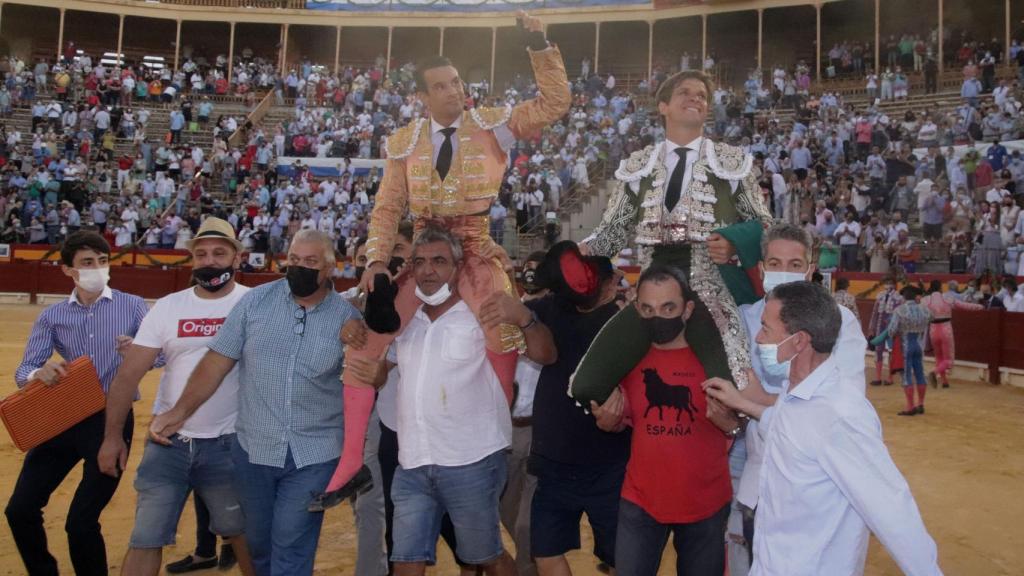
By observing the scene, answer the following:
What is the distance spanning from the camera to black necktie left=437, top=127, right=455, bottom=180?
11.6ft

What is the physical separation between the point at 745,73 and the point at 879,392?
18062 millimetres

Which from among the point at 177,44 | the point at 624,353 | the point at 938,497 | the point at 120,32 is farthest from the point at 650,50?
the point at 624,353

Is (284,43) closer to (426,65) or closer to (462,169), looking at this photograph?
(426,65)

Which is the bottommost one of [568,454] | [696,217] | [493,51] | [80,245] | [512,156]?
[568,454]

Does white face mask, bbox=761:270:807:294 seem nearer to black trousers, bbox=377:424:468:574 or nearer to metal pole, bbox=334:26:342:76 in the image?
black trousers, bbox=377:424:468:574

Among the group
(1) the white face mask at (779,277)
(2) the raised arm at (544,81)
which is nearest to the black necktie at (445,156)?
(2) the raised arm at (544,81)

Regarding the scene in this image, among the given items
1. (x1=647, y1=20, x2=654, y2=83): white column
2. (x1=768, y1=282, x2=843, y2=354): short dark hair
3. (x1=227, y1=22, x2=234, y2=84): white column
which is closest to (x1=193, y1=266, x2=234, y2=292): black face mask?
(x1=768, y1=282, x2=843, y2=354): short dark hair

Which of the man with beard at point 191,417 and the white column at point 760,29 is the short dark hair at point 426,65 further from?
the white column at point 760,29

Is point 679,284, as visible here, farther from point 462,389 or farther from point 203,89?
point 203,89

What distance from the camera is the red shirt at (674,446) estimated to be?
109 inches

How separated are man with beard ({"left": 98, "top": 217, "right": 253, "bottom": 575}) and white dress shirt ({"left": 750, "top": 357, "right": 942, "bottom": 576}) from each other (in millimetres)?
2112

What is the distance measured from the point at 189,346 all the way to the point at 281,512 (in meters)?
0.83

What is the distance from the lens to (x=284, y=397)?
10.3 ft

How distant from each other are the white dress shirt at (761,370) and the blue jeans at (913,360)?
6315 millimetres
